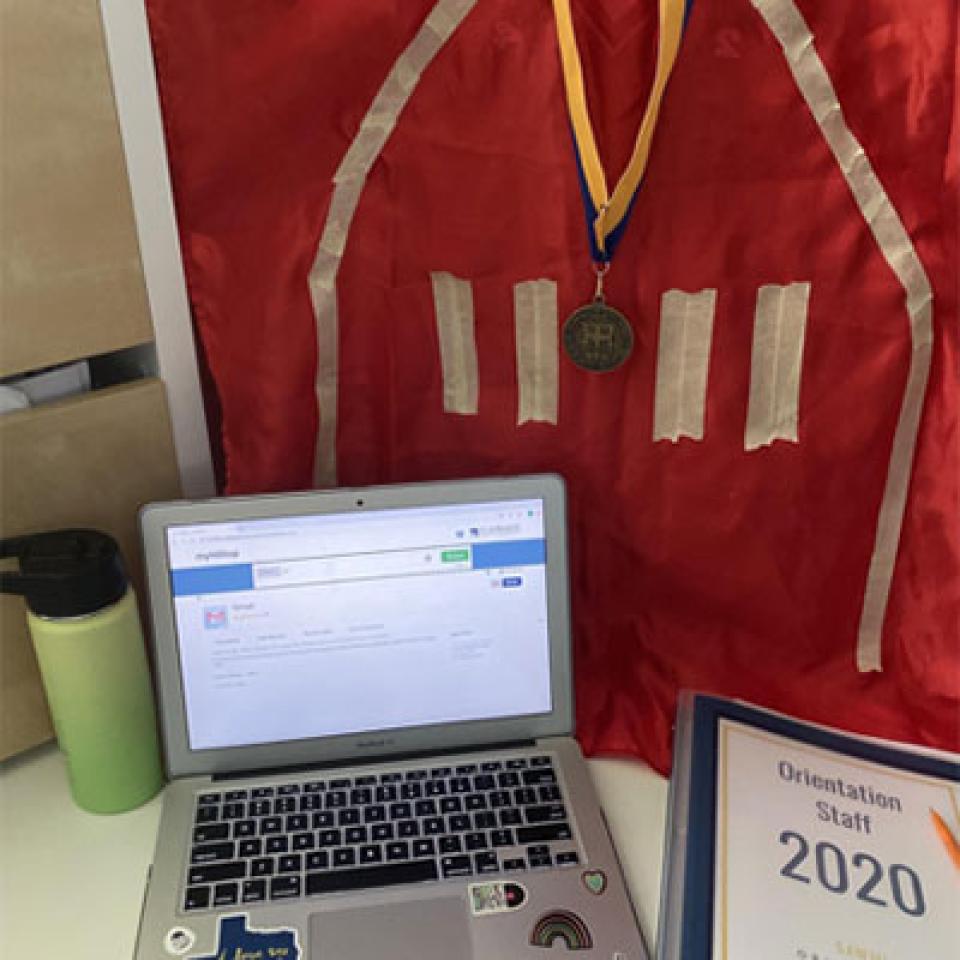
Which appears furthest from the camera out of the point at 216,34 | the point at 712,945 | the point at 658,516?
the point at 658,516

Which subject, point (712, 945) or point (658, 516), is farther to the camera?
point (658, 516)

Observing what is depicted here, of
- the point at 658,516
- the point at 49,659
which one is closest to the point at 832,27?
the point at 658,516

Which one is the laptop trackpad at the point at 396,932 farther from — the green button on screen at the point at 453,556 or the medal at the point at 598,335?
the medal at the point at 598,335

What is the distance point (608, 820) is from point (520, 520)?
232mm

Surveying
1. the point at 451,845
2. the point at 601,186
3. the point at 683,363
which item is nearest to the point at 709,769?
the point at 451,845

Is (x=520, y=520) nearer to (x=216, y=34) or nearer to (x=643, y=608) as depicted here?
(x=643, y=608)

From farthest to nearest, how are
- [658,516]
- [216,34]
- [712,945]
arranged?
1. [658,516]
2. [216,34]
3. [712,945]

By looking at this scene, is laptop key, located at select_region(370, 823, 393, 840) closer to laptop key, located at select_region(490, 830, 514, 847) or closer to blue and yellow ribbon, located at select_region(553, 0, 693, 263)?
laptop key, located at select_region(490, 830, 514, 847)

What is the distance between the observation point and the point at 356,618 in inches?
30.3

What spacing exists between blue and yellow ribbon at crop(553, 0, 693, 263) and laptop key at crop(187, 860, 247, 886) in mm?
495

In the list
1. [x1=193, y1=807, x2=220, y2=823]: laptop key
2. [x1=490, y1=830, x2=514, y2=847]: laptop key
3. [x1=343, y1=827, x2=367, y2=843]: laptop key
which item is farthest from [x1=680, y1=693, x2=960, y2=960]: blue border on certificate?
[x1=193, y1=807, x2=220, y2=823]: laptop key

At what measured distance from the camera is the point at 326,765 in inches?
30.9

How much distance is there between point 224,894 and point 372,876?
3.8 inches

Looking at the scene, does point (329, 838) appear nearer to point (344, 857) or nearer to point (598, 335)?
point (344, 857)
